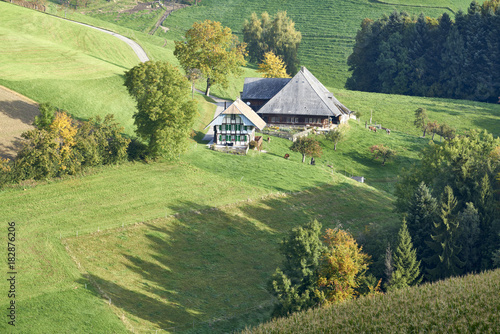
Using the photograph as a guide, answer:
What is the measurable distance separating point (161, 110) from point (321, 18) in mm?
119963

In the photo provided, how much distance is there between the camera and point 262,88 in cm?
9775

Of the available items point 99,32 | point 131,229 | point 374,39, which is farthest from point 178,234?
point 374,39

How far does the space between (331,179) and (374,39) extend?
76742 mm

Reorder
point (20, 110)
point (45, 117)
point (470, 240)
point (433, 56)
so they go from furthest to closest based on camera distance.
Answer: point (433, 56)
point (20, 110)
point (45, 117)
point (470, 240)

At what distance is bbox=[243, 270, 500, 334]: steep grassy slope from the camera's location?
107 ft

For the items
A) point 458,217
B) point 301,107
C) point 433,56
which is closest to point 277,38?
point 433,56

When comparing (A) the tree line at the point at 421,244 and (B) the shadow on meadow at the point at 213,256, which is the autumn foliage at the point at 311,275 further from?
(B) the shadow on meadow at the point at 213,256

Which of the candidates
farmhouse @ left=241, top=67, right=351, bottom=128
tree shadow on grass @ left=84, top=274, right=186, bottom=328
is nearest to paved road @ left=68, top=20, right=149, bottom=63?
farmhouse @ left=241, top=67, right=351, bottom=128

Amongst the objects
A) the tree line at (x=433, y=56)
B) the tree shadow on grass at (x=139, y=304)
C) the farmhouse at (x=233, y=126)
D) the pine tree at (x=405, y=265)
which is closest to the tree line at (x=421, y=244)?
the pine tree at (x=405, y=265)

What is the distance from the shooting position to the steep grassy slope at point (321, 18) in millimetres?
150625

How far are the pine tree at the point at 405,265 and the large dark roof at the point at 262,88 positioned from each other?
52.0 metres

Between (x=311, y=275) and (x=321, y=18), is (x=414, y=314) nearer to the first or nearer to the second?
(x=311, y=275)

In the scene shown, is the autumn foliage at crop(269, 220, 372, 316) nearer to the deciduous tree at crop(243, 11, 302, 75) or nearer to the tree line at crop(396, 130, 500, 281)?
the tree line at crop(396, 130, 500, 281)

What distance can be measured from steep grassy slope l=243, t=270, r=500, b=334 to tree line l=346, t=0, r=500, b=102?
9716cm
